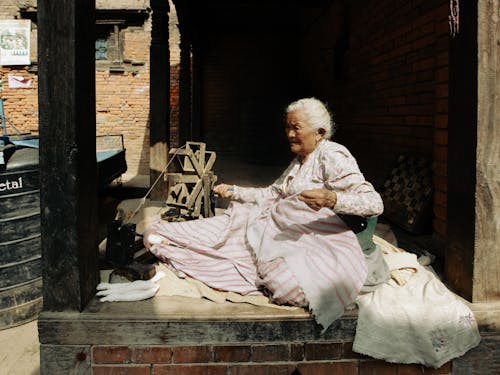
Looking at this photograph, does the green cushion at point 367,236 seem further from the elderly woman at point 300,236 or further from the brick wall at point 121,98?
the brick wall at point 121,98

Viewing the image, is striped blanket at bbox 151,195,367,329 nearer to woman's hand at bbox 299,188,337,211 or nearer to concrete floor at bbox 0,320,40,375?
woman's hand at bbox 299,188,337,211

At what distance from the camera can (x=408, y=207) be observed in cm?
364

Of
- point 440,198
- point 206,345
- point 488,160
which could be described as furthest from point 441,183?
point 206,345

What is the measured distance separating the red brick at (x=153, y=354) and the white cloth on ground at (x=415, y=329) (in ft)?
3.31

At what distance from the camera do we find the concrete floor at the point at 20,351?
2.98 metres

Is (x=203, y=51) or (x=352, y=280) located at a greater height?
(x=203, y=51)

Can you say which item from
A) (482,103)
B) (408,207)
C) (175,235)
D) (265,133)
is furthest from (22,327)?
(265,133)

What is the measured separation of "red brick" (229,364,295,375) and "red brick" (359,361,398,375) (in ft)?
1.25

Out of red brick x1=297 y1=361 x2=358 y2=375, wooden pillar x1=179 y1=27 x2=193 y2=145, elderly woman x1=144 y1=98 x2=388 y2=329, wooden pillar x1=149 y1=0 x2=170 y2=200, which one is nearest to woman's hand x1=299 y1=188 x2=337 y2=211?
elderly woman x1=144 y1=98 x2=388 y2=329

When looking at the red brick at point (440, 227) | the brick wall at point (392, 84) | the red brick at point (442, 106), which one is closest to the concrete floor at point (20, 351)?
the red brick at point (440, 227)

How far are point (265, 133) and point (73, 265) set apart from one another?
928 cm

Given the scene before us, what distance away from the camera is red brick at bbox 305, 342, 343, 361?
2.16 metres

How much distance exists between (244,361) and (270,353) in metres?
0.15

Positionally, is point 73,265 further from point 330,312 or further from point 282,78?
point 282,78
